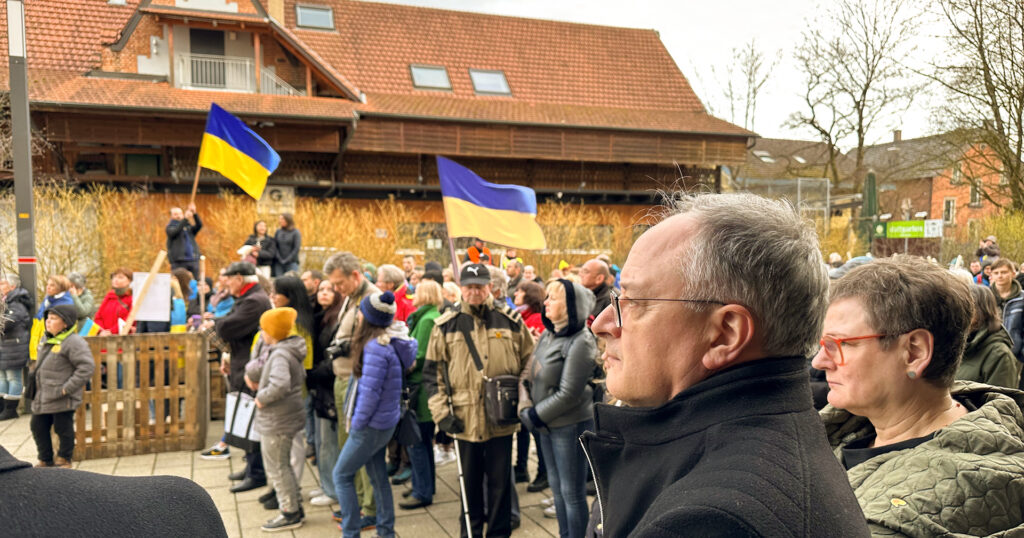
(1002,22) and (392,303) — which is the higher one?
(1002,22)

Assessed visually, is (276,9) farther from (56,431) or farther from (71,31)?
(56,431)

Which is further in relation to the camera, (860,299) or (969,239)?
(969,239)

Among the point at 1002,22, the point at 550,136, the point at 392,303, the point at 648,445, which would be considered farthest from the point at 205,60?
the point at 648,445

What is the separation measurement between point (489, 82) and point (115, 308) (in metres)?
24.9

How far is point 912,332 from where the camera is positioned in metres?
2.19

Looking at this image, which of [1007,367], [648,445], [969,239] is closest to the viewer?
[648,445]

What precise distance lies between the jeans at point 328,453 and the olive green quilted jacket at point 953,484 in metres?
5.09

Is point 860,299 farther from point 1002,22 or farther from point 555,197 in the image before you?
point 555,197

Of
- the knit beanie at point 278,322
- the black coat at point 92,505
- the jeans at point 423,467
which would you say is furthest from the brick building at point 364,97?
the black coat at point 92,505

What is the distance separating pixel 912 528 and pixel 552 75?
33.1 meters

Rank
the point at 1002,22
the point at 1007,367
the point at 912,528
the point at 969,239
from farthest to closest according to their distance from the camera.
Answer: the point at 969,239
the point at 1002,22
the point at 1007,367
the point at 912,528

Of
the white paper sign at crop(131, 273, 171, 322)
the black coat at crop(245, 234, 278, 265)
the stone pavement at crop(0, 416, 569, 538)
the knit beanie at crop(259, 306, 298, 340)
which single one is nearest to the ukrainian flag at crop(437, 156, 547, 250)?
the knit beanie at crop(259, 306, 298, 340)

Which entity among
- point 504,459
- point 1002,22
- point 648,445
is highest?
point 1002,22

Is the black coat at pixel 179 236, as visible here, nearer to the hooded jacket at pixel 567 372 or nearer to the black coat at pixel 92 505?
the hooded jacket at pixel 567 372
